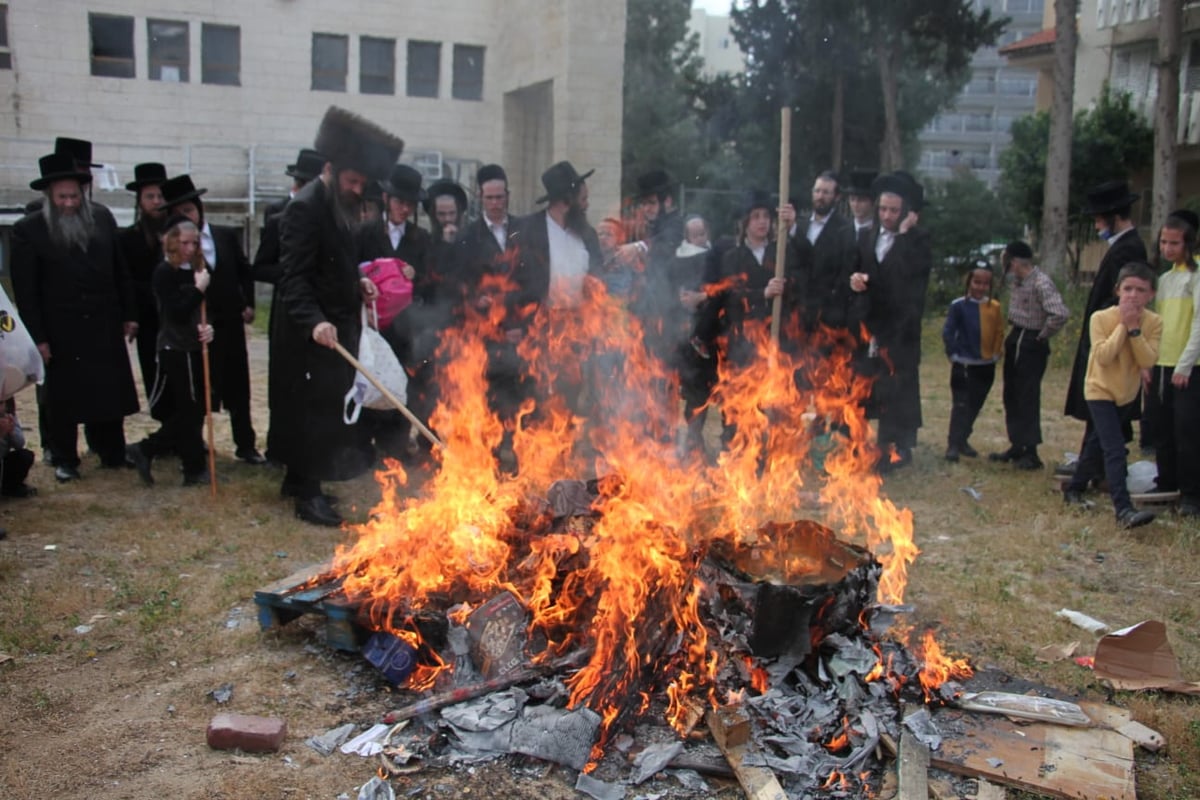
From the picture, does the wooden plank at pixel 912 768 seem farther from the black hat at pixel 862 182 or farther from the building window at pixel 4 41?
the building window at pixel 4 41

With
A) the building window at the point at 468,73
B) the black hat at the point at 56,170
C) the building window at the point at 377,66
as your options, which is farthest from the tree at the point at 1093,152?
the black hat at the point at 56,170

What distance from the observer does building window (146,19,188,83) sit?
22078mm

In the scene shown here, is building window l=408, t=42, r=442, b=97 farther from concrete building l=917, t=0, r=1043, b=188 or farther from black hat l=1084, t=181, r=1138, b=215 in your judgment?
concrete building l=917, t=0, r=1043, b=188

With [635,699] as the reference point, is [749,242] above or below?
above

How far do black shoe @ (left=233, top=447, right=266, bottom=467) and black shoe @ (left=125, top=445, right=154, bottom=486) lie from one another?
722 mm

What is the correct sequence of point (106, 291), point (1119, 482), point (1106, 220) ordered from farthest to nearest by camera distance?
point (1106, 220) < point (106, 291) < point (1119, 482)

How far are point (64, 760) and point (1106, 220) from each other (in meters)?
7.77

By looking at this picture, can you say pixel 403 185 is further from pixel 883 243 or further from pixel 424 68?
pixel 424 68

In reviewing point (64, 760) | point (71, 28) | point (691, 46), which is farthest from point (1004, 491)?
point (691, 46)

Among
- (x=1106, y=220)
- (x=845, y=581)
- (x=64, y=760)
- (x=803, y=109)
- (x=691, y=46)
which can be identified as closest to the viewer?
(x=64, y=760)

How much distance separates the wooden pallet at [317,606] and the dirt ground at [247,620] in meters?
0.11

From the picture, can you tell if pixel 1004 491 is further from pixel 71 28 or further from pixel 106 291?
pixel 71 28

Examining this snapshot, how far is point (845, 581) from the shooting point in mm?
4262

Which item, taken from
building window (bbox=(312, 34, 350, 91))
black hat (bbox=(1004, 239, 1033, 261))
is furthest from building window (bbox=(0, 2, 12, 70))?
black hat (bbox=(1004, 239, 1033, 261))
